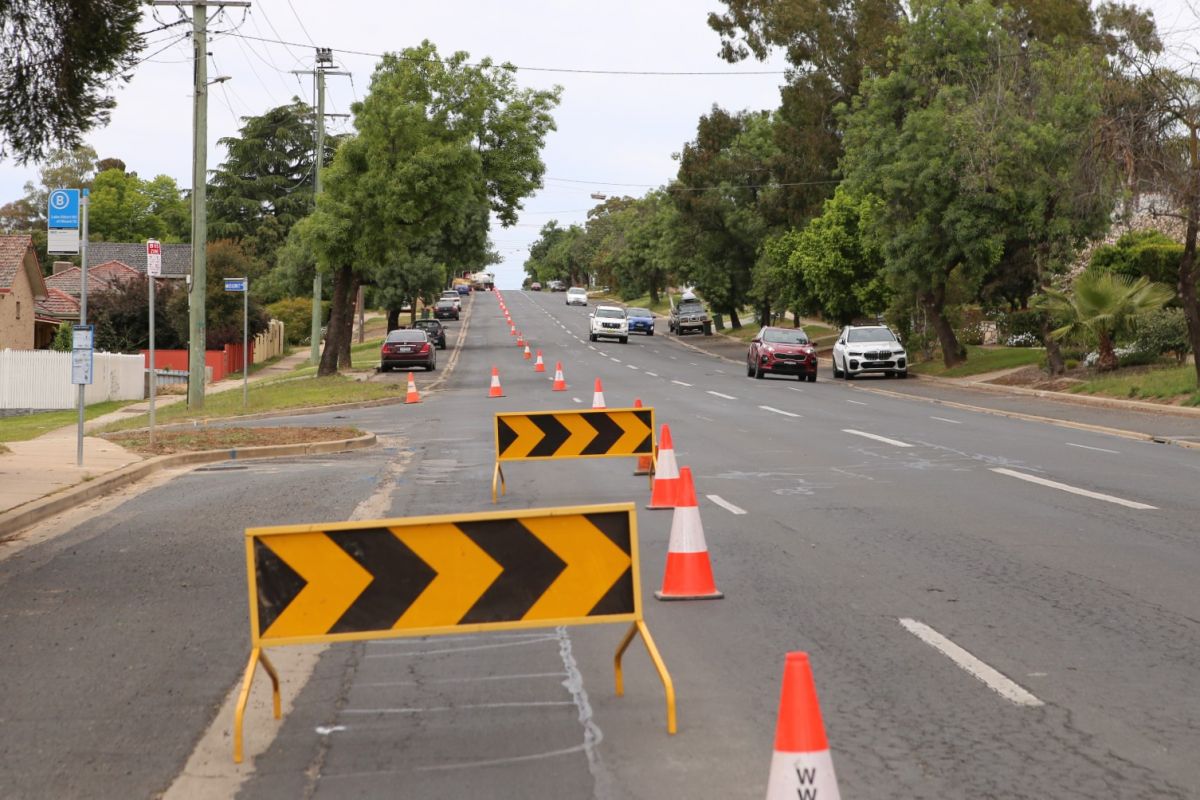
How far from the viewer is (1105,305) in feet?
102

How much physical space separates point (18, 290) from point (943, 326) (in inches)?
1372

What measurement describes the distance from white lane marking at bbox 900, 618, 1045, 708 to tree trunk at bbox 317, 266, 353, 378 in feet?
123

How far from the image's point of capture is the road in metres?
5.39


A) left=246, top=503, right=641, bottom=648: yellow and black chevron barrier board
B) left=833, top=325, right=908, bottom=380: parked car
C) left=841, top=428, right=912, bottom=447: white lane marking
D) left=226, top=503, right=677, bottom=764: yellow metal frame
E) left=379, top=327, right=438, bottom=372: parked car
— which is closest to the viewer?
left=226, top=503, right=677, bottom=764: yellow metal frame

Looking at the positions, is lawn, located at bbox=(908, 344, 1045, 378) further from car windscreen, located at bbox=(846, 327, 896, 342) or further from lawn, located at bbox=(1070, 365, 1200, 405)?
lawn, located at bbox=(1070, 365, 1200, 405)

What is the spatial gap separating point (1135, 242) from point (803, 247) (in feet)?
45.5

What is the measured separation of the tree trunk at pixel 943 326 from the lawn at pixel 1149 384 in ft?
33.2

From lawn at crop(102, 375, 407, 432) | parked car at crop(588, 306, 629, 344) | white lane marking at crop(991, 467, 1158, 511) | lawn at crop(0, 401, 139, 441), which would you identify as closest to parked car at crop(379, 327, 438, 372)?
lawn at crop(102, 375, 407, 432)

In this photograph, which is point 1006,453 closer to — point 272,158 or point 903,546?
point 903,546

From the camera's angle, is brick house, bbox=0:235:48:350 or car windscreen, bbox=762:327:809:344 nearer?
car windscreen, bbox=762:327:809:344

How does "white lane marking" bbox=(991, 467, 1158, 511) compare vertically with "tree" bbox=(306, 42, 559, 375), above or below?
below

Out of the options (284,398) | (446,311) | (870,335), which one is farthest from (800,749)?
(446,311)

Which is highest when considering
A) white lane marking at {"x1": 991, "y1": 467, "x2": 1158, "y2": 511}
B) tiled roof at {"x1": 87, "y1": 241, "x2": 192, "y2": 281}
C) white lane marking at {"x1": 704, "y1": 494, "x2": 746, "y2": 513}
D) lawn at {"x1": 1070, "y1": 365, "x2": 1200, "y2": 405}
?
tiled roof at {"x1": 87, "y1": 241, "x2": 192, "y2": 281}

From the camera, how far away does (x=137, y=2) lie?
1325 cm
